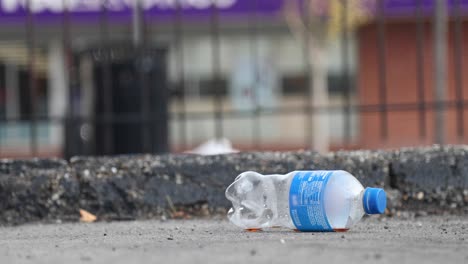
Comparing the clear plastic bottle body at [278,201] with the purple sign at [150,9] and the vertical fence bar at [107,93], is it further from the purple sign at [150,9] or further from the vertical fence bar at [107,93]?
the purple sign at [150,9]

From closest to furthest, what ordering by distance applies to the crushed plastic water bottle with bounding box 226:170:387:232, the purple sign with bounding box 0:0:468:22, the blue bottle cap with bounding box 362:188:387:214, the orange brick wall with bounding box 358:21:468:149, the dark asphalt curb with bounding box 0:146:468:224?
the blue bottle cap with bounding box 362:188:387:214, the crushed plastic water bottle with bounding box 226:170:387:232, the dark asphalt curb with bounding box 0:146:468:224, the purple sign with bounding box 0:0:468:22, the orange brick wall with bounding box 358:21:468:149

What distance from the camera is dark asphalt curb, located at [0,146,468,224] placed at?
5688 mm

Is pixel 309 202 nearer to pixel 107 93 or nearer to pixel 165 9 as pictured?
pixel 107 93

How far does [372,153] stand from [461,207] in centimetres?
58

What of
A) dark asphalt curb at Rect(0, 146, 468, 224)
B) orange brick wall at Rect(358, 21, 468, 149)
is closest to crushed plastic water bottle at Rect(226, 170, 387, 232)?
dark asphalt curb at Rect(0, 146, 468, 224)

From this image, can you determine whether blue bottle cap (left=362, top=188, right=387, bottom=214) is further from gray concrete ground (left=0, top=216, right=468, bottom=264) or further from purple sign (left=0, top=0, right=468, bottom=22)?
purple sign (left=0, top=0, right=468, bottom=22)

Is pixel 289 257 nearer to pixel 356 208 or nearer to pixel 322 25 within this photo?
pixel 356 208

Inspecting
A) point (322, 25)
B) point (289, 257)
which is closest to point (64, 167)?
point (289, 257)

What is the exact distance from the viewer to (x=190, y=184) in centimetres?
578

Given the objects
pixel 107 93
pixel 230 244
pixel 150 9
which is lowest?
pixel 230 244

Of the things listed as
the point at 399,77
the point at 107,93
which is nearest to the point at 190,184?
the point at 107,93

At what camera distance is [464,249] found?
12.4ft

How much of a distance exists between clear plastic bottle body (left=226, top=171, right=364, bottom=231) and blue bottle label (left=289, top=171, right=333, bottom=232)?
0.03m

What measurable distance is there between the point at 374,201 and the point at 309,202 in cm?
29
